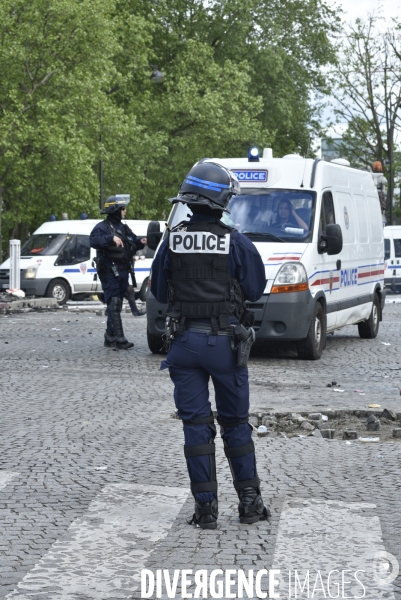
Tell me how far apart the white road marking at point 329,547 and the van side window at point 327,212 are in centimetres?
836

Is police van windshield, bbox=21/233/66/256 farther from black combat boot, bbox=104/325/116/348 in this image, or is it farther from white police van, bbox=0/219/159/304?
black combat boot, bbox=104/325/116/348

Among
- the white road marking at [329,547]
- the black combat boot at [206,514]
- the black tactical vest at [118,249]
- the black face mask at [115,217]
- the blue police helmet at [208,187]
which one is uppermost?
the blue police helmet at [208,187]

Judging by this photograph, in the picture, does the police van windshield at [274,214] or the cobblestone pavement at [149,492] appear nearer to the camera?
the cobblestone pavement at [149,492]

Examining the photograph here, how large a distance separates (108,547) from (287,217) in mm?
9181

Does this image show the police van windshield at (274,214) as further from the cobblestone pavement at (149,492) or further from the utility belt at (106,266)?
the cobblestone pavement at (149,492)

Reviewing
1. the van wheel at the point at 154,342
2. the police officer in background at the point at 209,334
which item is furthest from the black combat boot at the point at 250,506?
the van wheel at the point at 154,342

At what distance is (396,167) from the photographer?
54062mm

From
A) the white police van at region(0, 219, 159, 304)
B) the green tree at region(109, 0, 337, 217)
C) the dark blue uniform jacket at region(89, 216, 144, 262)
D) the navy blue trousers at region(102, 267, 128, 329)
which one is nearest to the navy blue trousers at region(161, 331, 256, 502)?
the dark blue uniform jacket at region(89, 216, 144, 262)

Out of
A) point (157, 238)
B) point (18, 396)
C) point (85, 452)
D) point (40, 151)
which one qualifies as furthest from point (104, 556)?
point (40, 151)

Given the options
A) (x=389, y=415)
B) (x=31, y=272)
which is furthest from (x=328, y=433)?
(x=31, y=272)

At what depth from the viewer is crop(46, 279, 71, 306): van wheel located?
94.3 feet

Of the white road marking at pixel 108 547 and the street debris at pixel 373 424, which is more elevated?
the white road marking at pixel 108 547

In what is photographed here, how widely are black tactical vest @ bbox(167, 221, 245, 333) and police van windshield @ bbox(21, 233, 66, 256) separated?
77.5ft

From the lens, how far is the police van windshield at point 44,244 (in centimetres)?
2908
